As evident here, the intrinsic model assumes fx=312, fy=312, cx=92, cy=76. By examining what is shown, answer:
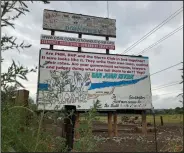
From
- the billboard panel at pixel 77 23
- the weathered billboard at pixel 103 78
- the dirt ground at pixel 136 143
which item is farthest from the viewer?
the billboard panel at pixel 77 23

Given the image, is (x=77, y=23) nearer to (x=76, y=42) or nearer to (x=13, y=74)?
(x=76, y=42)

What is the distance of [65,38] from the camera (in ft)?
50.7

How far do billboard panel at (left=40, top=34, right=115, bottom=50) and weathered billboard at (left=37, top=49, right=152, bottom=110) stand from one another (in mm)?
642

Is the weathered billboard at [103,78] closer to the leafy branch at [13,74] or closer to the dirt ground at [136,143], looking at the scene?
the dirt ground at [136,143]

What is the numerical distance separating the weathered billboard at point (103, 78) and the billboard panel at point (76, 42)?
0.64m

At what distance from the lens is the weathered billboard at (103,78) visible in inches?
569

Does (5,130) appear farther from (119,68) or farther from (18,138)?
(119,68)

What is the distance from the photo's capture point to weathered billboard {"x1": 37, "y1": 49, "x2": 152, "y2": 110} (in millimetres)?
14445

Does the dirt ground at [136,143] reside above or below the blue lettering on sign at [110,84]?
below

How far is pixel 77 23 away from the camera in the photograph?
1596 centimetres

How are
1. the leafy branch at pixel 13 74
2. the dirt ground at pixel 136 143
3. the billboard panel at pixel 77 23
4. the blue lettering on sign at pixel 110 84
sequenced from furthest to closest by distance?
1. the billboard panel at pixel 77 23
2. the blue lettering on sign at pixel 110 84
3. the dirt ground at pixel 136 143
4. the leafy branch at pixel 13 74

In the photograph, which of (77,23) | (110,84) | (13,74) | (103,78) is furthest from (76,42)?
(13,74)

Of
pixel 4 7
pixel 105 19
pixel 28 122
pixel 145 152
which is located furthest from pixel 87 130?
pixel 105 19

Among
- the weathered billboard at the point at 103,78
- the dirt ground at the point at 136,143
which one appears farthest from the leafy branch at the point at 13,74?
the weathered billboard at the point at 103,78
